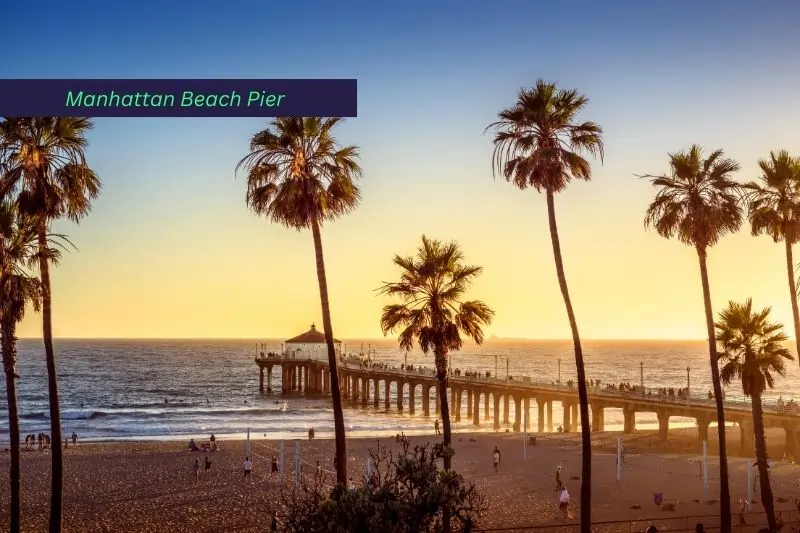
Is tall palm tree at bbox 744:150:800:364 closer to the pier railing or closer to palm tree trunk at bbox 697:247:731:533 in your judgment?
palm tree trunk at bbox 697:247:731:533

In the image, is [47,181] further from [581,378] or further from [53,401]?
[581,378]

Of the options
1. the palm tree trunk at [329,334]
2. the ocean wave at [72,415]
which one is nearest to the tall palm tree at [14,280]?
the palm tree trunk at [329,334]

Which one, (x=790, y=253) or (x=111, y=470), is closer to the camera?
(x=790, y=253)

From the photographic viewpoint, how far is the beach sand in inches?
1104

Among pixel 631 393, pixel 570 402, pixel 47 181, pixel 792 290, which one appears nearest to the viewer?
pixel 47 181

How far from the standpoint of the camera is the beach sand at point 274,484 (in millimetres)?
28031

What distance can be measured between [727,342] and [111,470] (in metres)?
31.0

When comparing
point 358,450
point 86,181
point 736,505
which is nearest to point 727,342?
point 736,505

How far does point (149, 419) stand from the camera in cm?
7900

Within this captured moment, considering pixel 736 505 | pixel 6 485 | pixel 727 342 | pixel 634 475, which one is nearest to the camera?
pixel 727 342

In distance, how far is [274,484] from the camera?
35.3m

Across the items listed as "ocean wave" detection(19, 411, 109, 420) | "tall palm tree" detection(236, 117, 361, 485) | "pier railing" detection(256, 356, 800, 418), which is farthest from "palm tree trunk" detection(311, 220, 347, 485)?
"ocean wave" detection(19, 411, 109, 420)

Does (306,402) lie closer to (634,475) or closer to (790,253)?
(634,475)

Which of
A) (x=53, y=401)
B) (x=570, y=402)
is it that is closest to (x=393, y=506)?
(x=53, y=401)
